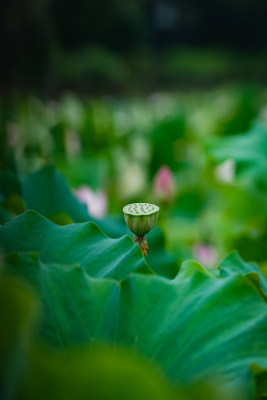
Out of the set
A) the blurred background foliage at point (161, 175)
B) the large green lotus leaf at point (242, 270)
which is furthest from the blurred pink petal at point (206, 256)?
the large green lotus leaf at point (242, 270)

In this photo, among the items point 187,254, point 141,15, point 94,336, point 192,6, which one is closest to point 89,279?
point 94,336

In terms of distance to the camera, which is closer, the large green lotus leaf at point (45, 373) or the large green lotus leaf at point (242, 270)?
the large green lotus leaf at point (45, 373)

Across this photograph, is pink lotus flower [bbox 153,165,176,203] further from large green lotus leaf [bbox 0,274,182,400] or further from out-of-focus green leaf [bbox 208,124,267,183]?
large green lotus leaf [bbox 0,274,182,400]

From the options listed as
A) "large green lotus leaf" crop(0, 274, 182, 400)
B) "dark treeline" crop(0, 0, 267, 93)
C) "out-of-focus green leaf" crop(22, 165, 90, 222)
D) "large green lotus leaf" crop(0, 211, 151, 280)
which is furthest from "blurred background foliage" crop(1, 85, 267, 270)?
"dark treeline" crop(0, 0, 267, 93)

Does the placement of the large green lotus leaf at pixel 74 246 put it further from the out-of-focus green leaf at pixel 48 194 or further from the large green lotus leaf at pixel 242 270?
the out-of-focus green leaf at pixel 48 194

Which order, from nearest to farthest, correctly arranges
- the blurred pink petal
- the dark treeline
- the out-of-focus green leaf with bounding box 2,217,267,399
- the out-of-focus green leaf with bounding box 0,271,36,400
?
1. the out-of-focus green leaf with bounding box 0,271,36,400
2. the out-of-focus green leaf with bounding box 2,217,267,399
3. the blurred pink petal
4. the dark treeline

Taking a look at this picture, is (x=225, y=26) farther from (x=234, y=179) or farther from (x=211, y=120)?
(x=234, y=179)
